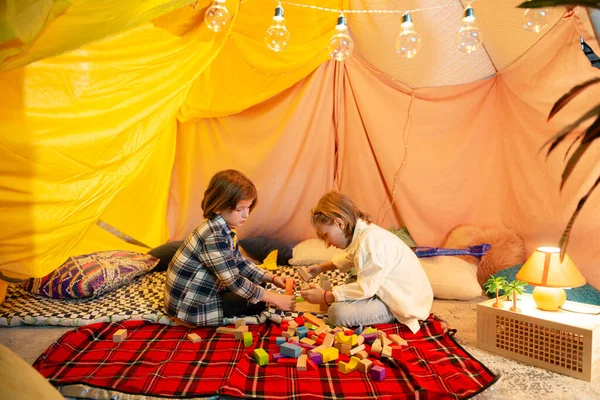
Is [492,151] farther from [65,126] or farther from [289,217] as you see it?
[65,126]

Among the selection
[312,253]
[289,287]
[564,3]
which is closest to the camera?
[564,3]

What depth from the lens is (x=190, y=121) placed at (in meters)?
3.88

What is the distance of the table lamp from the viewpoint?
1960 mm

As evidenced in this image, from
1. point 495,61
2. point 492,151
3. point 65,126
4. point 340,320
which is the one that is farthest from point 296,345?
point 495,61

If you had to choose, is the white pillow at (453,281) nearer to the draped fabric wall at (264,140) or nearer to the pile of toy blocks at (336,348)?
the draped fabric wall at (264,140)

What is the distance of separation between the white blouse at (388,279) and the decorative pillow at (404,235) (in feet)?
3.32

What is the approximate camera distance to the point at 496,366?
77.5 inches

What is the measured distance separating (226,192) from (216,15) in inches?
30.9

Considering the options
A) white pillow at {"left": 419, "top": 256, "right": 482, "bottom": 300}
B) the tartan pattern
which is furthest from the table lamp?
the tartan pattern

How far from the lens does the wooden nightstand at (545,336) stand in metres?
1.83

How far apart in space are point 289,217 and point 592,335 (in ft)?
7.53

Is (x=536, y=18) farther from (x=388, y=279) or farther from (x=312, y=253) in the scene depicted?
(x=312, y=253)

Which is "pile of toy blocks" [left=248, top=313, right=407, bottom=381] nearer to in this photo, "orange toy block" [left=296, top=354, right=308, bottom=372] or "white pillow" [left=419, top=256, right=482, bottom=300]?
"orange toy block" [left=296, top=354, right=308, bottom=372]

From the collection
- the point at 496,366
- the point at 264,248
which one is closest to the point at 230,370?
the point at 496,366
